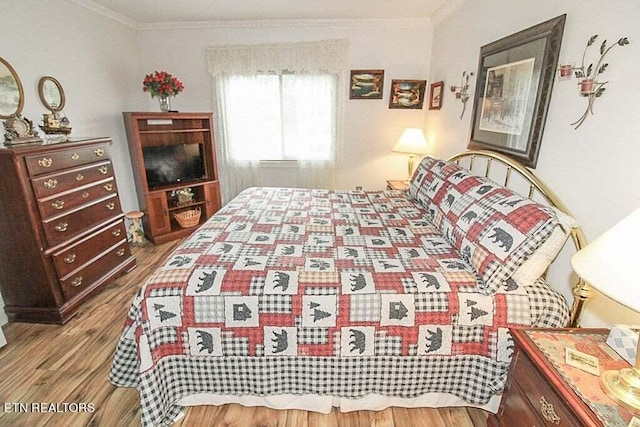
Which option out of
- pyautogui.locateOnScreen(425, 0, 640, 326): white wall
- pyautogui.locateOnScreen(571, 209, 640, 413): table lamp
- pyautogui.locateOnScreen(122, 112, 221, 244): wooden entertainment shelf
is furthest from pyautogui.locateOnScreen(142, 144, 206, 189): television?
pyautogui.locateOnScreen(571, 209, 640, 413): table lamp

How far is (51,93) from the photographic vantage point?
266 centimetres

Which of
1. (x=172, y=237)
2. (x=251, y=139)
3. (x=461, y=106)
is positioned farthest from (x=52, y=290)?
(x=461, y=106)

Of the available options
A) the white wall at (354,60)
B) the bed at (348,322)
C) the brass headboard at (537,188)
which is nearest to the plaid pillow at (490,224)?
the bed at (348,322)

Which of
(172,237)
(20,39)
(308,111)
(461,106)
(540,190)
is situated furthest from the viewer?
(308,111)

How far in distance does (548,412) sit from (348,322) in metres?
0.76

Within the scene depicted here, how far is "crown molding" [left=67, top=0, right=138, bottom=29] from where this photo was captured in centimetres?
297

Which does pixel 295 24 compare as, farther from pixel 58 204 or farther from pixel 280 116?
pixel 58 204

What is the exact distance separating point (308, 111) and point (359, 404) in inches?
131

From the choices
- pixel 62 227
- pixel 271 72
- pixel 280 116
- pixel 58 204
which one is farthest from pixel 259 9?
pixel 62 227

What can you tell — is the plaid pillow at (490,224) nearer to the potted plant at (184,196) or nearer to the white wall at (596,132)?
the white wall at (596,132)

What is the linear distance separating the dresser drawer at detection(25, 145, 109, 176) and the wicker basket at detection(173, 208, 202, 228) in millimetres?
1210

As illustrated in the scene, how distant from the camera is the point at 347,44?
147 inches

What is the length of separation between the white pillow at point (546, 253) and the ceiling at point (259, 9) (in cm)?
271

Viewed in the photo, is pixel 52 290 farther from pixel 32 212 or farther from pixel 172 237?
pixel 172 237
